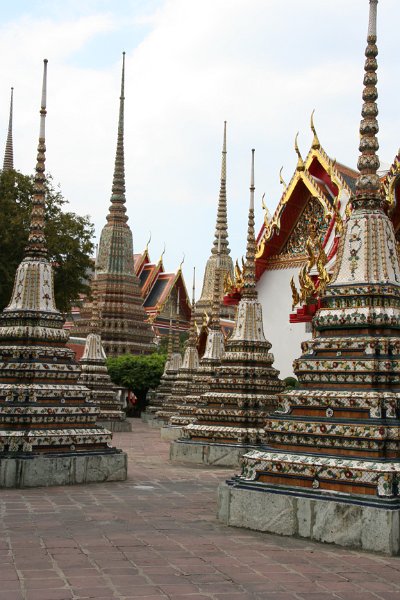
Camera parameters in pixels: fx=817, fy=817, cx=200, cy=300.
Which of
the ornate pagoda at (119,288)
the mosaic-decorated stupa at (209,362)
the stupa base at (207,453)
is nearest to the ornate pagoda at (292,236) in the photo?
the mosaic-decorated stupa at (209,362)

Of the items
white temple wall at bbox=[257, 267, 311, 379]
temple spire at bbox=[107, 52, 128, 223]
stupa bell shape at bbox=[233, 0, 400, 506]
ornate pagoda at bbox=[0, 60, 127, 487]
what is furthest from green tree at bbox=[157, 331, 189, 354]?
stupa bell shape at bbox=[233, 0, 400, 506]

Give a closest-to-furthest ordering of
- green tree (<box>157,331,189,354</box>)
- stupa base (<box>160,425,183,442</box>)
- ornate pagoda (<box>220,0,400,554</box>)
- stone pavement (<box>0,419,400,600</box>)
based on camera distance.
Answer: stone pavement (<box>0,419,400,600</box>)
ornate pagoda (<box>220,0,400,554</box>)
stupa base (<box>160,425,183,442</box>)
green tree (<box>157,331,189,354</box>)

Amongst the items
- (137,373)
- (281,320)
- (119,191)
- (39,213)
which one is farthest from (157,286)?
(39,213)

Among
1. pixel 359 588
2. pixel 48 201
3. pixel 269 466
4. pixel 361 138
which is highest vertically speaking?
pixel 48 201

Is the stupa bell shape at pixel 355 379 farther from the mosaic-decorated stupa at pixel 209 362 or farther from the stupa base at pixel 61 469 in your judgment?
the mosaic-decorated stupa at pixel 209 362

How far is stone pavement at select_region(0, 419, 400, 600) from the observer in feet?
17.6

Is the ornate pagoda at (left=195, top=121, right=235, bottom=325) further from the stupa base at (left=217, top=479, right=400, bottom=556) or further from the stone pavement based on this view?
the stupa base at (left=217, top=479, right=400, bottom=556)

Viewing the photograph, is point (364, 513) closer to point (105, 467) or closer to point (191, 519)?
point (191, 519)

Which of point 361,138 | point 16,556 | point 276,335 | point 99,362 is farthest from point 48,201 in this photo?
point 16,556

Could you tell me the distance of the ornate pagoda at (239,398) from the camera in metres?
14.2

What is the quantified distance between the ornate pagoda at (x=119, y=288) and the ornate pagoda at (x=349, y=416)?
104 ft

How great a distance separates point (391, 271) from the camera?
8008mm

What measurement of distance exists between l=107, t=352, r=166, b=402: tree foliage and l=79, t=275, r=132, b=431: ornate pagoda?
926 centimetres

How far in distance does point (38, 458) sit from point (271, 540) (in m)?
4.29
